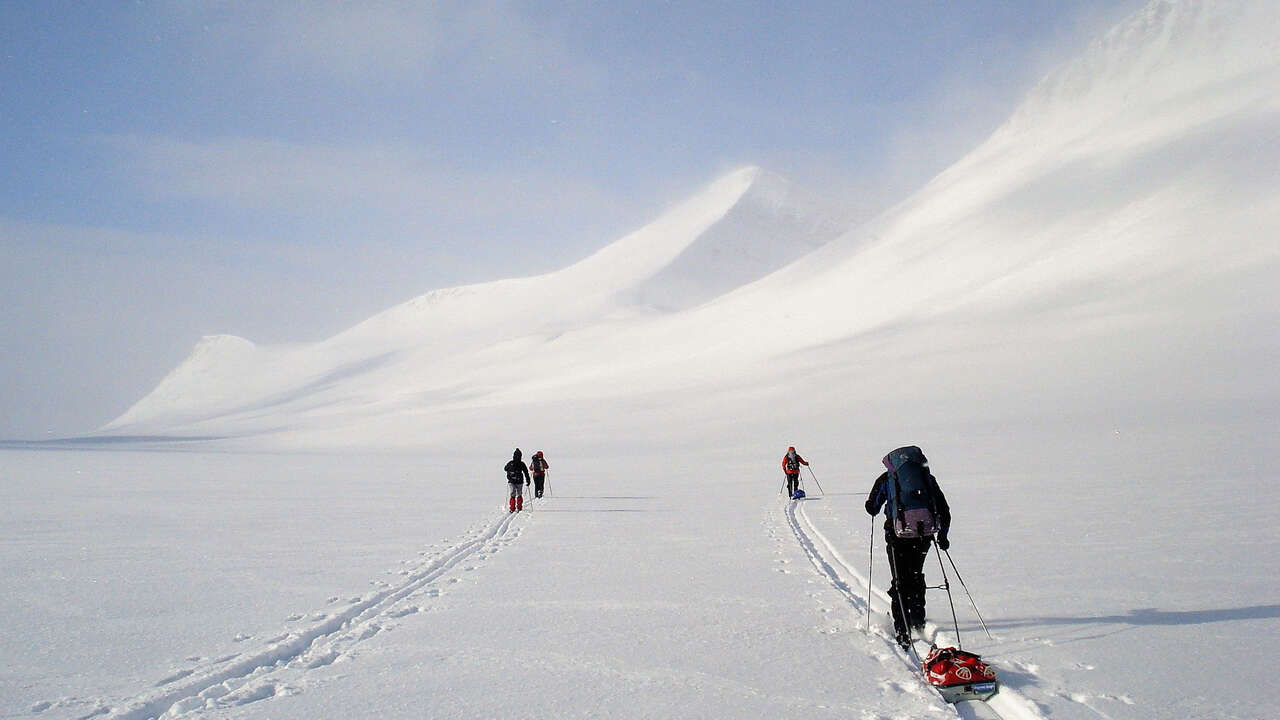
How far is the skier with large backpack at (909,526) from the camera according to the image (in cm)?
690

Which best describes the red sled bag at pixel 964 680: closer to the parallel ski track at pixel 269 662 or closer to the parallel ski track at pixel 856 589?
the parallel ski track at pixel 856 589

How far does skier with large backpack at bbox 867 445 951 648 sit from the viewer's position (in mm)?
6898

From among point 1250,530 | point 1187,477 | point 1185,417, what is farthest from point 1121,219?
point 1250,530

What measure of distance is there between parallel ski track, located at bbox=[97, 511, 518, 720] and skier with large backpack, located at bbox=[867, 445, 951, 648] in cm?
508

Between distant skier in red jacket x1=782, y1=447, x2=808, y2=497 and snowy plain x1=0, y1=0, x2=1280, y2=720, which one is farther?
distant skier in red jacket x1=782, y1=447, x2=808, y2=497

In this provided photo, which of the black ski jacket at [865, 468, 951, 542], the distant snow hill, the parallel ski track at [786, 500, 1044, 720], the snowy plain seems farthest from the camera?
the distant snow hill

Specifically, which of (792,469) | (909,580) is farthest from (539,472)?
(909,580)

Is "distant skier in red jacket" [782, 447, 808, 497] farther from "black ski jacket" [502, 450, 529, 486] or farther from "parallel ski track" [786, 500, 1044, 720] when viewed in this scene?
"black ski jacket" [502, 450, 529, 486]

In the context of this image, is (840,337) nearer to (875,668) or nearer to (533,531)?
(533,531)

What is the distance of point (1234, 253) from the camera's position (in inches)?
2616

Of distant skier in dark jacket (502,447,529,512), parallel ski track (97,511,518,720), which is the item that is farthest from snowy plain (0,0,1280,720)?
distant skier in dark jacket (502,447,529,512)

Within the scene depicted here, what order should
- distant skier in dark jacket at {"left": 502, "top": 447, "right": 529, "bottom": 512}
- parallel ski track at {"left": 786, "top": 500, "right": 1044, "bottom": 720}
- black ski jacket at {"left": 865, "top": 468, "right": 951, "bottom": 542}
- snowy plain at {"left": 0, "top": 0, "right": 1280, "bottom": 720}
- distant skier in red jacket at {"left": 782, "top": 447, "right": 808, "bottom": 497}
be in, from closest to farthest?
parallel ski track at {"left": 786, "top": 500, "right": 1044, "bottom": 720} → snowy plain at {"left": 0, "top": 0, "right": 1280, "bottom": 720} → black ski jacket at {"left": 865, "top": 468, "right": 951, "bottom": 542} → distant skier in dark jacket at {"left": 502, "top": 447, "right": 529, "bottom": 512} → distant skier in red jacket at {"left": 782, "top": 447, "right": 808, "bottom": 497}

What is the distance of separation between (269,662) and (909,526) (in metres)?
5.81

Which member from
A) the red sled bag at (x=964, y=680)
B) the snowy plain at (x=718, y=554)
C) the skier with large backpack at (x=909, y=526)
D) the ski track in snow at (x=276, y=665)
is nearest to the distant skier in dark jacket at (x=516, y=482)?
the snowy plain at (x=718, y=554)
